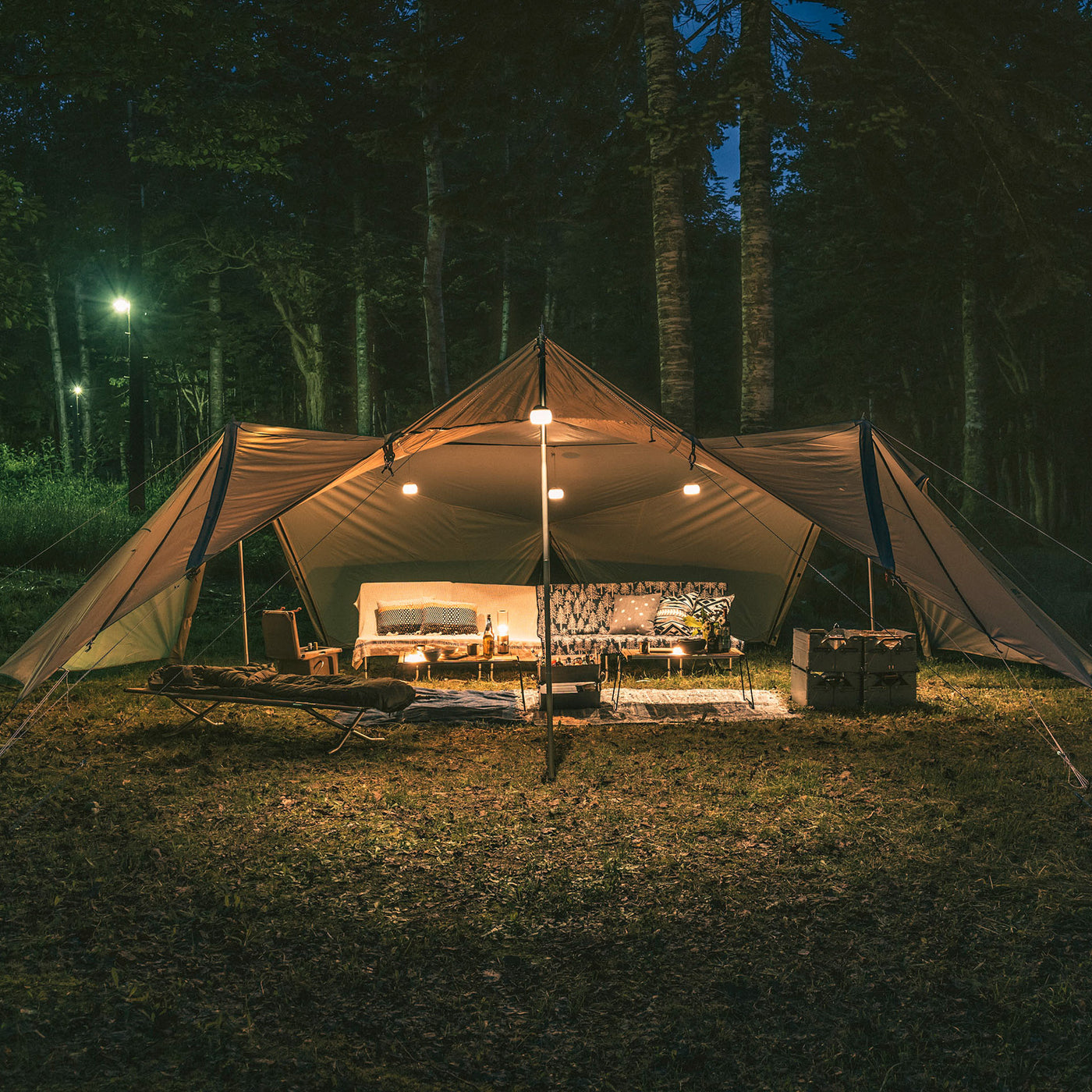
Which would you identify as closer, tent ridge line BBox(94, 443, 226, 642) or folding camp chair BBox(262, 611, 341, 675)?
tent ridge line BBox(94, 443, 226, 642)

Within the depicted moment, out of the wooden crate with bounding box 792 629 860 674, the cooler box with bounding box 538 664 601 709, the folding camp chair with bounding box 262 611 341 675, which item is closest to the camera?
the cooler box with bounding box 538 664 601 709

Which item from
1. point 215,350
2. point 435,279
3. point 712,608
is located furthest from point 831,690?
point 215,350

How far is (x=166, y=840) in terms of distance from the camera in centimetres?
407

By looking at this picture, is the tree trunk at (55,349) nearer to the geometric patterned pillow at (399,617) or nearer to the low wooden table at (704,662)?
the geometric patterned pillow at (399,617)

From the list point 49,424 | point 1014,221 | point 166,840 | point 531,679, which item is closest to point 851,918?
point 166,840

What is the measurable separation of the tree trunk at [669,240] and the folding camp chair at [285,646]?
3.93 metres

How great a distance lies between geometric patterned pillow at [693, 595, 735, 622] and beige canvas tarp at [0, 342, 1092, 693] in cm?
67

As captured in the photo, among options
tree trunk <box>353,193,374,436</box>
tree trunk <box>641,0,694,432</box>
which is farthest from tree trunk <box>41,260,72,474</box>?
tree trunk <box>641,0,694,432</box>

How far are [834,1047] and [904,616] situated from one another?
24.6 feet

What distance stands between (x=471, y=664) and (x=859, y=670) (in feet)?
9.73

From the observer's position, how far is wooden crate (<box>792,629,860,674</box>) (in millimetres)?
6578

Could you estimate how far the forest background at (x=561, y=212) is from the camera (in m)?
9.10

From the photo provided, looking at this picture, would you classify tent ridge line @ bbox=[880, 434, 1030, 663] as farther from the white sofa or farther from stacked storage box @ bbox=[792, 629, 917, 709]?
the white sofa

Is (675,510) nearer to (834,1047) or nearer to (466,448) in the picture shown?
(466,448)
